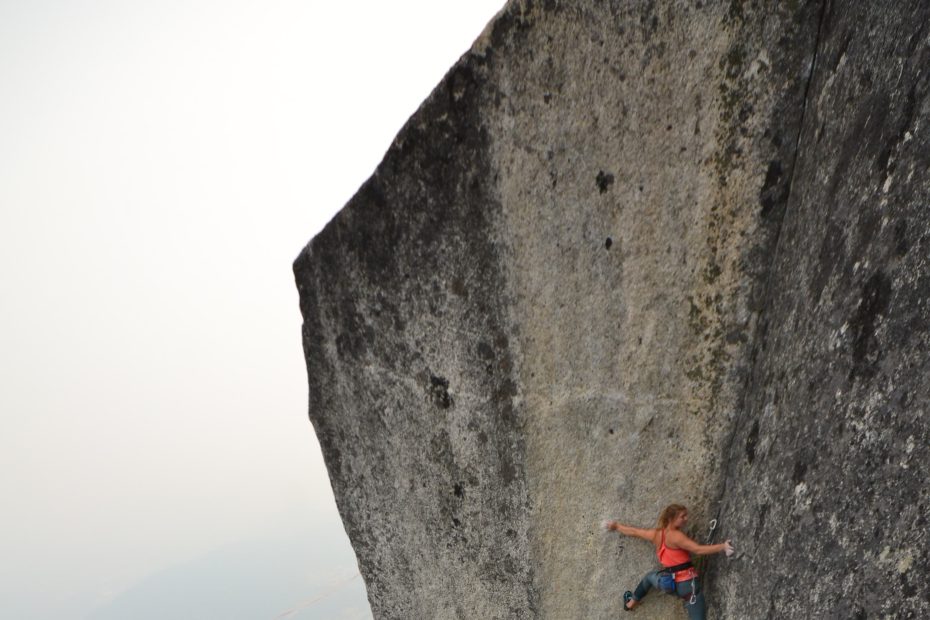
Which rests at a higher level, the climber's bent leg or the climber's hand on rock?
the climber's hand on rock

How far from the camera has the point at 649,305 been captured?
10.2 ft

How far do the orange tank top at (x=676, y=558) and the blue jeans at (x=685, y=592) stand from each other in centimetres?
4

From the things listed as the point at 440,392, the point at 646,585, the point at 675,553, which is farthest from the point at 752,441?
the point at 440,392

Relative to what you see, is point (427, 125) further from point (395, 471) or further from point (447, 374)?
point (395, 471)

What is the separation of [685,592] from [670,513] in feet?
1.75

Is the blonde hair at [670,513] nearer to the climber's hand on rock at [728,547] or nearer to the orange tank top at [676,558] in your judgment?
the orange tank top at [676,558]

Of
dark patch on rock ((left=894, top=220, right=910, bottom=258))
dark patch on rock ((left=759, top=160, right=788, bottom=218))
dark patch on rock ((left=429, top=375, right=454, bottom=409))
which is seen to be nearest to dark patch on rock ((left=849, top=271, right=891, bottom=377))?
dark patch on rock ((left=894, top=220, right=910, bottom=258))

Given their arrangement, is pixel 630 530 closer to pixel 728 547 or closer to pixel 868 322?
pixel 728 547

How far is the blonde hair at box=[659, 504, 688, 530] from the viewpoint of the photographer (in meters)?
3.18

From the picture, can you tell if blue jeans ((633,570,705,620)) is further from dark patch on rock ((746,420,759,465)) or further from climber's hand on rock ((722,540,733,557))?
dark patch on rock ((746,420,759,465))

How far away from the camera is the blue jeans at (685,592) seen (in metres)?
3.27

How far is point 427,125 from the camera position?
10.4 feet

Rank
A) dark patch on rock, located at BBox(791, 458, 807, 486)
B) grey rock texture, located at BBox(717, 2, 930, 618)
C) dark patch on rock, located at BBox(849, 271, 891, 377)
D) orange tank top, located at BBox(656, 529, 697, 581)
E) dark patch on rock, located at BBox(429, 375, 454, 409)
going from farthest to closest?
dark patch on rock, located at BBox(429, 375, 454, 409), orange tank top, located at BBox(656, 529, 697, 581), dark patch on rock, located at BBox(791, 458, 807, 486), dark patch on rock, located at BBox(849, 271, 891, 377), grey rock texture, located at BBox(717, 2, 930, 618)

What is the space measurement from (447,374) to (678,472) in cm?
156
